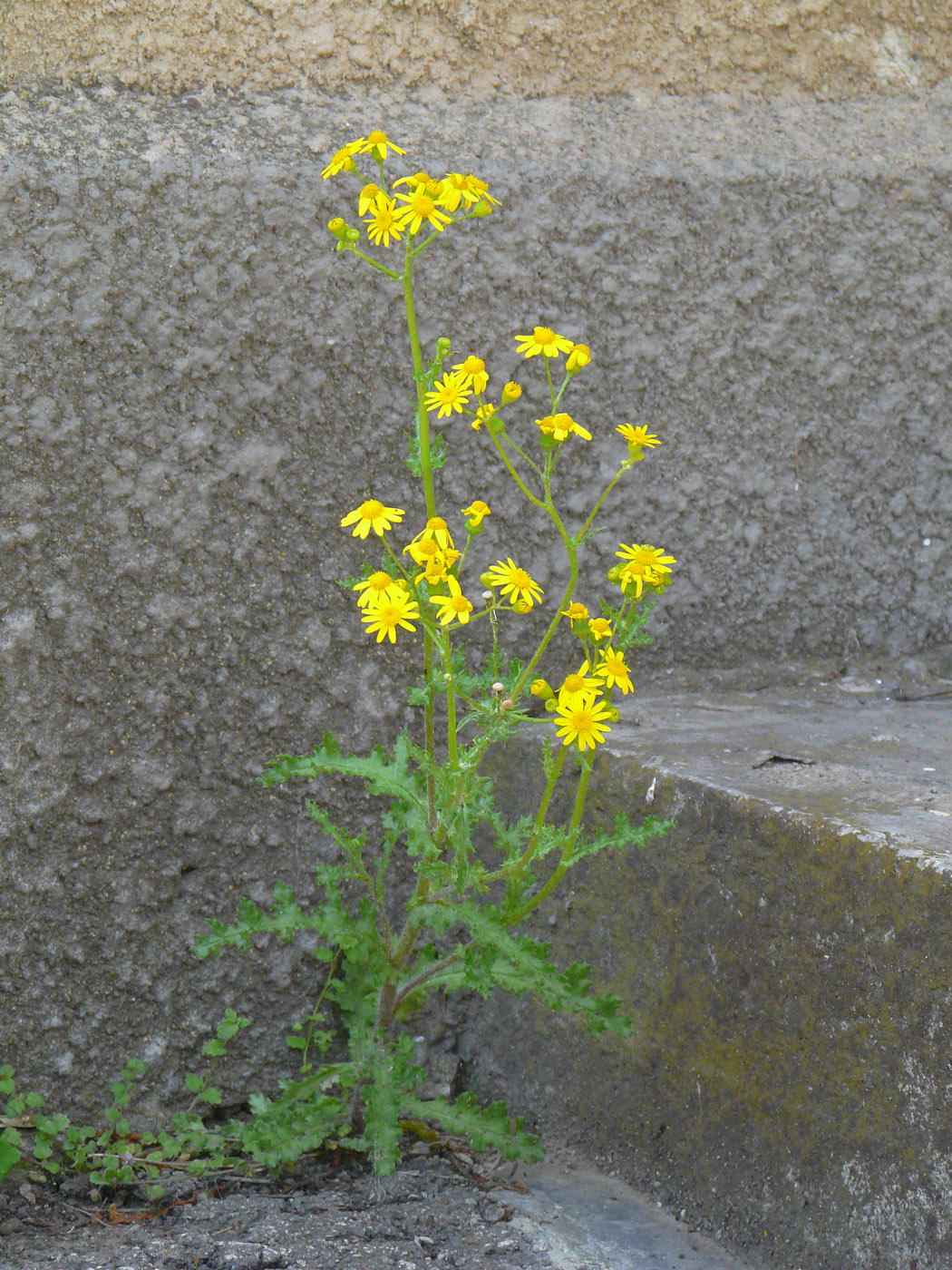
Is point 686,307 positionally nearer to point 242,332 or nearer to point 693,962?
point 242,332

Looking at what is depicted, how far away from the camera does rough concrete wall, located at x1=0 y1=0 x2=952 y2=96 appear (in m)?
1.79

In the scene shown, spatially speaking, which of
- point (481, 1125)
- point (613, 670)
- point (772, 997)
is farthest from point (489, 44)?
point (481, 1125)

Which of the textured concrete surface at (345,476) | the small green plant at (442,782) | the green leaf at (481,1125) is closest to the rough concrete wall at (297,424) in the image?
the textured concrete surface at (345,476)

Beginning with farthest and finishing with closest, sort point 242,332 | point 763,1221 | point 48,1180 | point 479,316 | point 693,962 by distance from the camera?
1. point 479,316
2. point 242,332
3. point 48,1180
4. point 693,962
5. point 763,1221

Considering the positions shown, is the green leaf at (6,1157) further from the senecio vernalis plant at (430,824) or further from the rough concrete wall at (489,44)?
the rough concrete wall at (489,44)

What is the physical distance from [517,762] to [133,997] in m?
0.73

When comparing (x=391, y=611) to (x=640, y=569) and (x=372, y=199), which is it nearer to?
(x=640, y=569)

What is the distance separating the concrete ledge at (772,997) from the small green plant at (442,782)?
0.32 ft

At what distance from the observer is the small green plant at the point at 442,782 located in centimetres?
132

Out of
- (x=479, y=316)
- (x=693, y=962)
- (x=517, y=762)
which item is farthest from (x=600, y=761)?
(x=479, y=316)

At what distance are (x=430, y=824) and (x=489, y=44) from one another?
1.40m

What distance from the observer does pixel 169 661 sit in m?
1.79

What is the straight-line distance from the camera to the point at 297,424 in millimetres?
1848

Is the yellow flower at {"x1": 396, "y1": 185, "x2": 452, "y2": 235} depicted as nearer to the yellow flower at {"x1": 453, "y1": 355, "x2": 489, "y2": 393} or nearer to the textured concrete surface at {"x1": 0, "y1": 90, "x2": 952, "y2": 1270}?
the yellow flower at {"x1": 453, "y1": 355, "x2": 489, "y2": 393}
